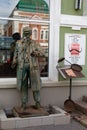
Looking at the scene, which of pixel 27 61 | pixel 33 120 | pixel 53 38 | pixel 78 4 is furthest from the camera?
pixel 78 4

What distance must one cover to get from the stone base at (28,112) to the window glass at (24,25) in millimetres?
923

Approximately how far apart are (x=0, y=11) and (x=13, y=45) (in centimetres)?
83

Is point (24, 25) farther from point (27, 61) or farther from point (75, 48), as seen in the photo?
point (75, 48)

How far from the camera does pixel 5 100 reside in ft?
20.6

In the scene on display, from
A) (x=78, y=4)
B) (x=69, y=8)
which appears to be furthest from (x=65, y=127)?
(x=78, y=4)

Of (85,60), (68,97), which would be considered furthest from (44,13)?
(68,97)

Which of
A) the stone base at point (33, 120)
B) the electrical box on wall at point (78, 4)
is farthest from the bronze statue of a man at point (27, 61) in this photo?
the electrical box on wall at point (78, 4)

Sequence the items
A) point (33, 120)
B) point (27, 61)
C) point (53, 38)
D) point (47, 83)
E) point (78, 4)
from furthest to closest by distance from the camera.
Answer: point (78, 4) → point (53, 38) → point (47, 83) → point (27, 61) → point (33, 120)

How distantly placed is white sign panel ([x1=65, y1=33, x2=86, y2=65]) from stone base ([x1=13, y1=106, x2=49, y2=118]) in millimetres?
1563

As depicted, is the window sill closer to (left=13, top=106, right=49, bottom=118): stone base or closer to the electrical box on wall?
(left=13, top=106, right=49, bottom=118): stone base

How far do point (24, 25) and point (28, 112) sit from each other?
2.07 meters

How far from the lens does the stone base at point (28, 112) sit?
18.9ft

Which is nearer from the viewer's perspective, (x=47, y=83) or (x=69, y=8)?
(x=47, y=83)

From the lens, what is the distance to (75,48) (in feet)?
22.7
